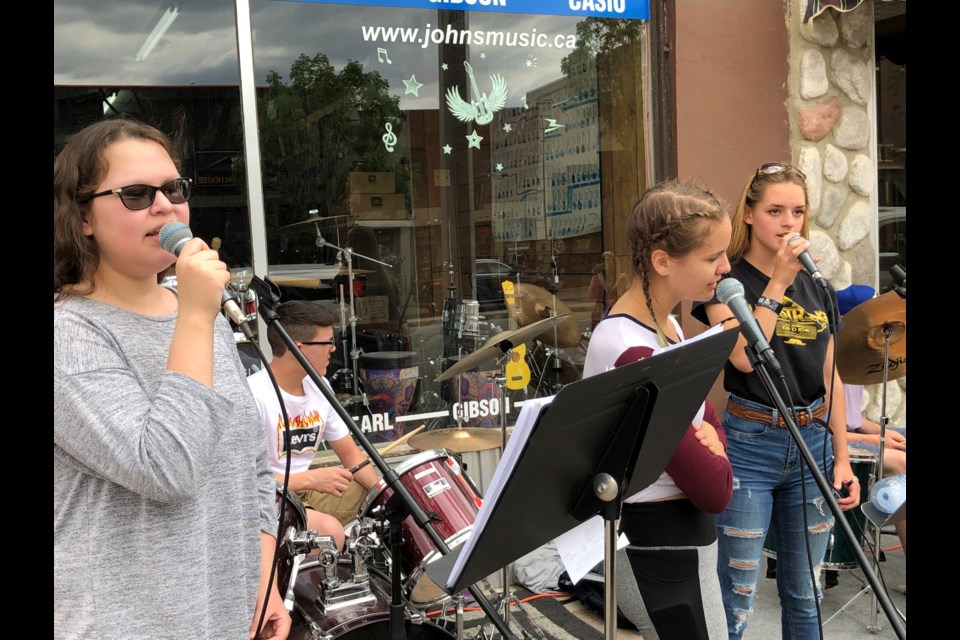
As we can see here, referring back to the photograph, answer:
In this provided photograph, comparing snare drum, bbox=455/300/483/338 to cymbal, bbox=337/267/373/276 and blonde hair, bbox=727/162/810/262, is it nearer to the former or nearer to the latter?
cymbal, bbox=337/267/373/276

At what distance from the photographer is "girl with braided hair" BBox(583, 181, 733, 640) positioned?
85.6 inches

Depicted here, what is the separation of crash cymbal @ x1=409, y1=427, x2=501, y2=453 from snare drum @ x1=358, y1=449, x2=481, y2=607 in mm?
821

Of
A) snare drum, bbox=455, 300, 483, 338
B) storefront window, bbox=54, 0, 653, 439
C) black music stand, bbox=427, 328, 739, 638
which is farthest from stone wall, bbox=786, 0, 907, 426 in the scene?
black music stand, bbox=427, 328, 739, 638

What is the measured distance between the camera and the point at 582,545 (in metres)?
1.82

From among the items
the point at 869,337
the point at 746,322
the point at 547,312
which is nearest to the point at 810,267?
the point at 746,322

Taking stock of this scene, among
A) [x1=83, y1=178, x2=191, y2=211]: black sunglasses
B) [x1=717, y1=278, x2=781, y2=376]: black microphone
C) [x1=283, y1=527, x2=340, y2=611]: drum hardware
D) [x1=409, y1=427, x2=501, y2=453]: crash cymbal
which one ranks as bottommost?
[x1=283, y1=527, x2=340, y2=611]: drum hardware

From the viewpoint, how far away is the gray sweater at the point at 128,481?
4.81ft

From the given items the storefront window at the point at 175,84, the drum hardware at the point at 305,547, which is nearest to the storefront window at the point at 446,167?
the storefront window at the point at 175,84

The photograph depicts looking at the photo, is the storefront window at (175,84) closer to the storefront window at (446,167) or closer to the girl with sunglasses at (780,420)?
the storefront window at (446,167)

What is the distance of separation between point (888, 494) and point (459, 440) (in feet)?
6.42

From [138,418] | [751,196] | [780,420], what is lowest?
[780,420]

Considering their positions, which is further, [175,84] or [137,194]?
[175,84]

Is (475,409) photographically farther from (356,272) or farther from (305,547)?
(305,547)
